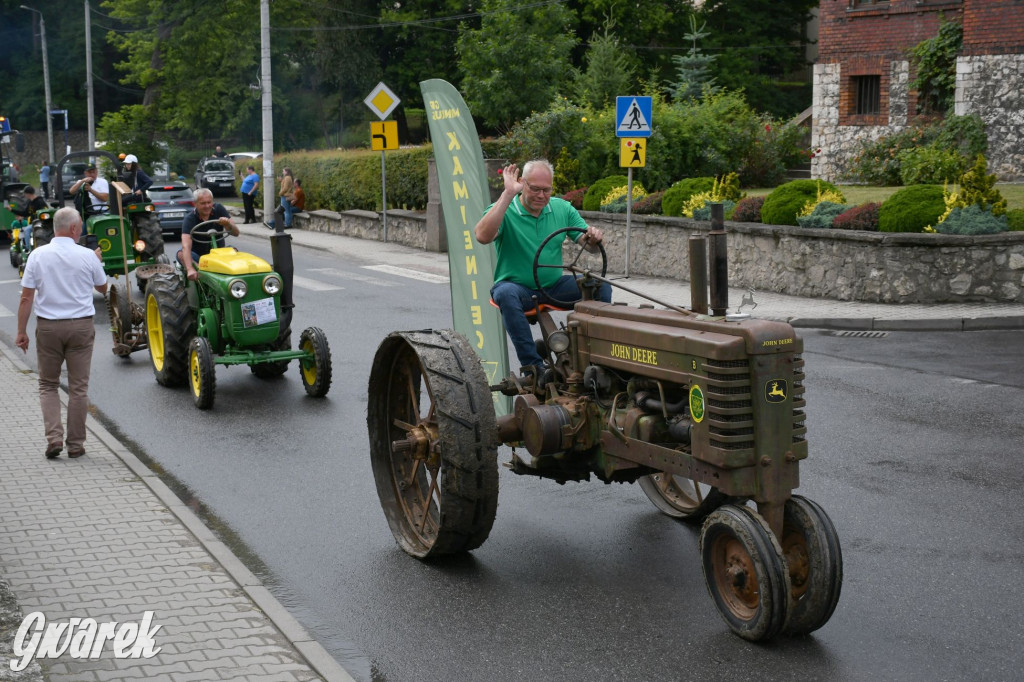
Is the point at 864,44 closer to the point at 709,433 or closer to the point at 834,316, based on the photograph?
the point at 834,316

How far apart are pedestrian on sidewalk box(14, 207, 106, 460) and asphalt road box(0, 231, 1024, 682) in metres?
0.72

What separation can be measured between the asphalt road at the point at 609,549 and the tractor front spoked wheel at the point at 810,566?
6.1 inches

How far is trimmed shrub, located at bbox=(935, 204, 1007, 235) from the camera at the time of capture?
52.6 ft

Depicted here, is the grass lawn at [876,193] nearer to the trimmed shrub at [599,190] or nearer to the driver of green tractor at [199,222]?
the trimmed shrub at [599,190]

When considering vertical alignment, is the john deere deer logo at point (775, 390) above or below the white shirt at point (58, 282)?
below

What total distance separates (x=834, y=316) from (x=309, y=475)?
9.01 meters

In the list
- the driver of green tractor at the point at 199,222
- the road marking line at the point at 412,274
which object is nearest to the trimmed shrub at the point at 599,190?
the road marking line at the point at 412,274

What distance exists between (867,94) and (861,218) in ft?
43.3

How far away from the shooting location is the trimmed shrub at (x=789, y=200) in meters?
18.2

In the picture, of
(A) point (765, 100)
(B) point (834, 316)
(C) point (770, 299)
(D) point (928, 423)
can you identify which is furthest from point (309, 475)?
(A) point (765, 100)

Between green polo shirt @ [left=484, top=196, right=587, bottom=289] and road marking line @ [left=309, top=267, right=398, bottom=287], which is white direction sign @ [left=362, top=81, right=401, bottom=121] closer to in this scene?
road marking line @ [left=309, top=267, right=398, bottom=287]

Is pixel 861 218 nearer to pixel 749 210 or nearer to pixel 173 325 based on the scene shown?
pixel 749 210

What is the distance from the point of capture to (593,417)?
638 centimetres

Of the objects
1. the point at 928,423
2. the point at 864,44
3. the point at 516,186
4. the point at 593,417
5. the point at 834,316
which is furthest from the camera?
the point at 864,44
